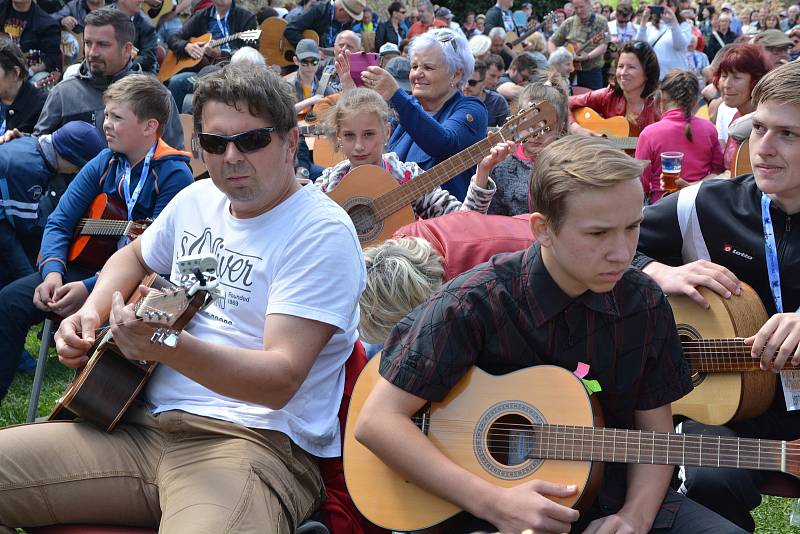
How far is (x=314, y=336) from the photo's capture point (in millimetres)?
2434

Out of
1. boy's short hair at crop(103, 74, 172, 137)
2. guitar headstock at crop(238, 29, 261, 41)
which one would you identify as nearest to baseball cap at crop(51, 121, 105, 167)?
boy's short hair at crop(103, 74, 172, 137)

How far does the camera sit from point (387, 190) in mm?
4570

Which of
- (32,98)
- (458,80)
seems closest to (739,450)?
(458,80)

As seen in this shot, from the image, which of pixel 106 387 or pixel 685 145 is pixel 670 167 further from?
pixel 106 387

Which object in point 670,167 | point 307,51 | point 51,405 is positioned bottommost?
point 51,405

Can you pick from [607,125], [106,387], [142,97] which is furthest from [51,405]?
[607,125]

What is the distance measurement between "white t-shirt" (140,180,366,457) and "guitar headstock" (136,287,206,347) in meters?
0.47

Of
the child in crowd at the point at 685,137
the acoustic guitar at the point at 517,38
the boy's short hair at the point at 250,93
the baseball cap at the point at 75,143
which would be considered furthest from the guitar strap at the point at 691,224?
the acoustic guitar at the point at 517,38

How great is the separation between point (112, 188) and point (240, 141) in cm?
192

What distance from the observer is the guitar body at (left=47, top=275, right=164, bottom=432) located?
2.53m

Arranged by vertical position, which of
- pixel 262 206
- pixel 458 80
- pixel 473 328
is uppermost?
pixel 262 206

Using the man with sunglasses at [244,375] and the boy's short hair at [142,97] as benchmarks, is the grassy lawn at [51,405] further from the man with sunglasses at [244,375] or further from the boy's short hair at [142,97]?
the man with sunglasses at [244,375]

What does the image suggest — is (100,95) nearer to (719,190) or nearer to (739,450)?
(719,190)

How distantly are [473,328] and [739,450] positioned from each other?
722mm
